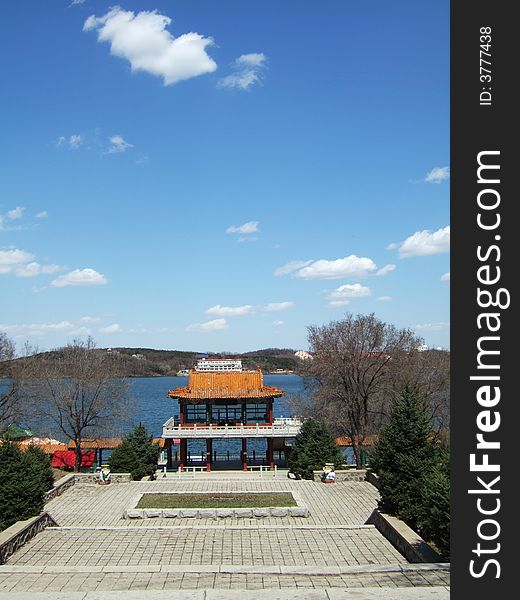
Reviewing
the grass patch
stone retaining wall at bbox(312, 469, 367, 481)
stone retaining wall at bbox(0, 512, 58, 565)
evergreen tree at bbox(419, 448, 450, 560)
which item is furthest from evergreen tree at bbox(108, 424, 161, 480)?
evergreen tree at bbox(419, 448, 450, 560)

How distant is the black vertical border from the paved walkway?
2.38m

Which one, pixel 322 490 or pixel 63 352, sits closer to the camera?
pixel 322 490

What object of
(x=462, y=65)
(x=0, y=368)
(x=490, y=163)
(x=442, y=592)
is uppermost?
(x=462, y=65)

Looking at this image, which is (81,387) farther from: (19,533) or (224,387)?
(19,533)

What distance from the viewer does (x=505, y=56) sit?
23.9ft

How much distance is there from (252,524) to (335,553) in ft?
14.4

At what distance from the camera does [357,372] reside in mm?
32438

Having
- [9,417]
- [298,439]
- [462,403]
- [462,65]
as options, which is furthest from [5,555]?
[9,417]

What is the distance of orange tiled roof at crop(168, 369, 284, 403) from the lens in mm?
32844

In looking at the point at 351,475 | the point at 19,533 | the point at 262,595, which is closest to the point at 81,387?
the point at 351,475

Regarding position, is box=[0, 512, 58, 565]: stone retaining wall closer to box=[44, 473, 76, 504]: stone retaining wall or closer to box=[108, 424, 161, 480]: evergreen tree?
box=[44, 473, 76, 504]: stone retaining wall

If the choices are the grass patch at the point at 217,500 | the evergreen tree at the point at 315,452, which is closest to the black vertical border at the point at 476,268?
the grass patch at the point at 217,500

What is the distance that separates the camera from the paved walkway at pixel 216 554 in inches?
388

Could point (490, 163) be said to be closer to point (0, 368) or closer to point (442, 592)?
point (442, 592)
